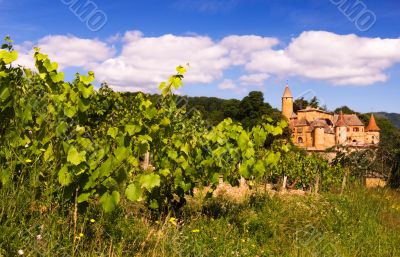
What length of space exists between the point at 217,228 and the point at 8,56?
295cm

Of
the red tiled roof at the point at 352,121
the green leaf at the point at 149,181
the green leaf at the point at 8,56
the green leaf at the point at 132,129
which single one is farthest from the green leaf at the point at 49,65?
the red tiled roof at the point at 352,121

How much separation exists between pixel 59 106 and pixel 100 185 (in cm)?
87

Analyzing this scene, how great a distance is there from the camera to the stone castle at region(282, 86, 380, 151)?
61659 millimetres

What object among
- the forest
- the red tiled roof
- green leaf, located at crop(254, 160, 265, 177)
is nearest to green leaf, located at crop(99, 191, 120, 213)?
the forest

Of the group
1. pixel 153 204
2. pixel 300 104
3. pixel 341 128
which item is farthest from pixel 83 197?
pixel 300 104

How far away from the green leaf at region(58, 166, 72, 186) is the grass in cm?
22

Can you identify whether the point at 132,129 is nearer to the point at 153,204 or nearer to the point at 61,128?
the point at 61,128

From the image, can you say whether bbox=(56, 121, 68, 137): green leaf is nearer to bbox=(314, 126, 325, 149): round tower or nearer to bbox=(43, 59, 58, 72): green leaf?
bbox=(43, 59, 58, 72): green leaf

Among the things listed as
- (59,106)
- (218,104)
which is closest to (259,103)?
(218,104)

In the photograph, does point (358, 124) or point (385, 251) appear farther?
point (358, 124)

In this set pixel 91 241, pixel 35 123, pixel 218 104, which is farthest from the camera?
pixel 218 104

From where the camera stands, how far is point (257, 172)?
506 cm

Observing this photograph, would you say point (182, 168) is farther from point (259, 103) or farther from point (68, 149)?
point (259, 103)

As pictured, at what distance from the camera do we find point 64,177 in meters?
3.15
